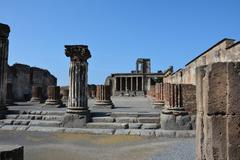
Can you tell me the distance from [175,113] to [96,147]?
3.57 metres

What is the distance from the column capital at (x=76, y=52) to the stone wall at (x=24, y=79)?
55.1ft

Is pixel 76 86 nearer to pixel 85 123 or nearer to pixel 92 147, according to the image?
pixel 85 123

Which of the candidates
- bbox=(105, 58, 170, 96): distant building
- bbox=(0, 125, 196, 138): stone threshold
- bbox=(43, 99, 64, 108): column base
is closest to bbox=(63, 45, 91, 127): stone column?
bbox=(0, 125, 196, 138): stone threshold

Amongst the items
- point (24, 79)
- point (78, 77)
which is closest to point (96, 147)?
point (78, 77)

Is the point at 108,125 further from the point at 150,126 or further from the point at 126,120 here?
the point at 150,126

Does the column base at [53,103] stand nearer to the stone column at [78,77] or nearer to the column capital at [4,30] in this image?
the column capital at [4,30]

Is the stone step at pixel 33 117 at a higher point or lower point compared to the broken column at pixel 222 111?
lower

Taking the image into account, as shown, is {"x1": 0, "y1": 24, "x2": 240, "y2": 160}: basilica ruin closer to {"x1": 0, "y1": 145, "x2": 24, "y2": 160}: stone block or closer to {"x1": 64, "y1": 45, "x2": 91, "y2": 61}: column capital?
{"x1": 64, "y1": 45, "x2": 91, "y2": 61}: column capital

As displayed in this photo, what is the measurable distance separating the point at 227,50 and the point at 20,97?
21.2 metres

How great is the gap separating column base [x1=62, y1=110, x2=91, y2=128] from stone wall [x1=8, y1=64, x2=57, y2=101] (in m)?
16.9

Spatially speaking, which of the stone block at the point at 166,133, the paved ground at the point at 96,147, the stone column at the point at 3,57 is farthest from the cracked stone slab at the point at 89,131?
the stone column at the point at 3,57

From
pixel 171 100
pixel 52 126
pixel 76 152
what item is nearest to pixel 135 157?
pixel 76 152

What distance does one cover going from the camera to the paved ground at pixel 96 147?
263 inches

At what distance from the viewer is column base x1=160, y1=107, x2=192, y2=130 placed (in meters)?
10.2
